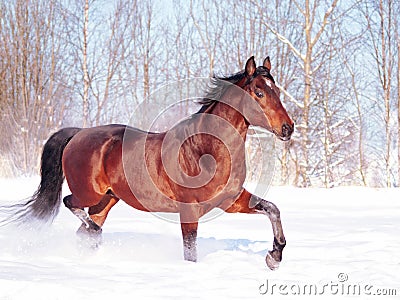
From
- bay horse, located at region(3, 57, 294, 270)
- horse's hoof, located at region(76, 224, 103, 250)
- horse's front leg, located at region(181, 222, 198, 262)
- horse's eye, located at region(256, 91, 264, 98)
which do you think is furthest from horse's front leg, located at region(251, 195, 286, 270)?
horse's hoof, located at region(76, 224, 103, 250)

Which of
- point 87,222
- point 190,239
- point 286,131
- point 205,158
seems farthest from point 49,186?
point 286,131

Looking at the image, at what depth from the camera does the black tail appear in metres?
4.43

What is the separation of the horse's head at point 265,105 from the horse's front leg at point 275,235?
569 mm

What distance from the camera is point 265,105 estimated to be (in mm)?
3217

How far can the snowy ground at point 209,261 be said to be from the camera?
247 centimetres

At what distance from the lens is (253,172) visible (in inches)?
527

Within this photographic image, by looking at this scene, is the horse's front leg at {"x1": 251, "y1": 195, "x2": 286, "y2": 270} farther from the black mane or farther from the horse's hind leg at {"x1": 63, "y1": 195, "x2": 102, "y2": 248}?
the horse's hind leg at {"x1": 63, "y1": 195, "x2": 102, "y2": 248}

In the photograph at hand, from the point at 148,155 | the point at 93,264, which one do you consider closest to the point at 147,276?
the point at 93,264

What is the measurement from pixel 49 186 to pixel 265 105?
2404 millimetres

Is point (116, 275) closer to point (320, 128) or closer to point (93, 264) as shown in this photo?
point (93, 264)

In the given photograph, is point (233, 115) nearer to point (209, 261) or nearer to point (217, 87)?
point (217, 87)

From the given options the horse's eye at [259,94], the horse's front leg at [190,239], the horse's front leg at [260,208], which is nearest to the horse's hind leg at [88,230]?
the horse's front leg at [190,239]

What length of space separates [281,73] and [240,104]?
1114cm

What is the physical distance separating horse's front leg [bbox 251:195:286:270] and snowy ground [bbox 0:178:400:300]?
10cm
